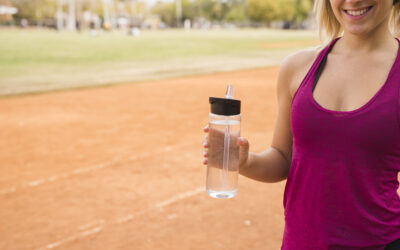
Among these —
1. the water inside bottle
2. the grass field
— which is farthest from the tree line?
the water inside bottle

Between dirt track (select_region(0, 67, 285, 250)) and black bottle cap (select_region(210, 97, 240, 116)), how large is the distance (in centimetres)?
286

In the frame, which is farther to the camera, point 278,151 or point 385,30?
point 278,151

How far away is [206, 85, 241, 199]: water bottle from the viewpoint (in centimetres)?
203

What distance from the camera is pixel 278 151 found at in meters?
2.42

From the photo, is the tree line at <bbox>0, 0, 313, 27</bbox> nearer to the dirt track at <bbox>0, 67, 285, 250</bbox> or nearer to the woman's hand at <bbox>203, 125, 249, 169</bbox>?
the dirt track at <bbox>0, 67, 285, 250</bbox>

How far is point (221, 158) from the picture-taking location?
222cm

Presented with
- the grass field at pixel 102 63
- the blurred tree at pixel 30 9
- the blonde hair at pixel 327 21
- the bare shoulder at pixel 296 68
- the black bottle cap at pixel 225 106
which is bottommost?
the grass field at pixel 102 63

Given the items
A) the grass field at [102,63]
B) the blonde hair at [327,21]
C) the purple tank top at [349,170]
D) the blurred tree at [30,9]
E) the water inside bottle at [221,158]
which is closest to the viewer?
the purple tank top at [349,170]

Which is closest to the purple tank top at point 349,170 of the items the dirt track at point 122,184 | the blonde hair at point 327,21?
the blonde hair at point 327,21

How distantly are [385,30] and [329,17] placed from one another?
0.31m

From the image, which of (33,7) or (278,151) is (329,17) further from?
(33,7)

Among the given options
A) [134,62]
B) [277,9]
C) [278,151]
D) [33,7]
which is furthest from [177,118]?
[277,9]

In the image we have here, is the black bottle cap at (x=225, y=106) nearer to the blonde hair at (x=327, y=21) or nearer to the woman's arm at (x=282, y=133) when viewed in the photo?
the woman's arm at (x=282, y=133)

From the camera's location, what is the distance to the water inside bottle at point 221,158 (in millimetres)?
2162
